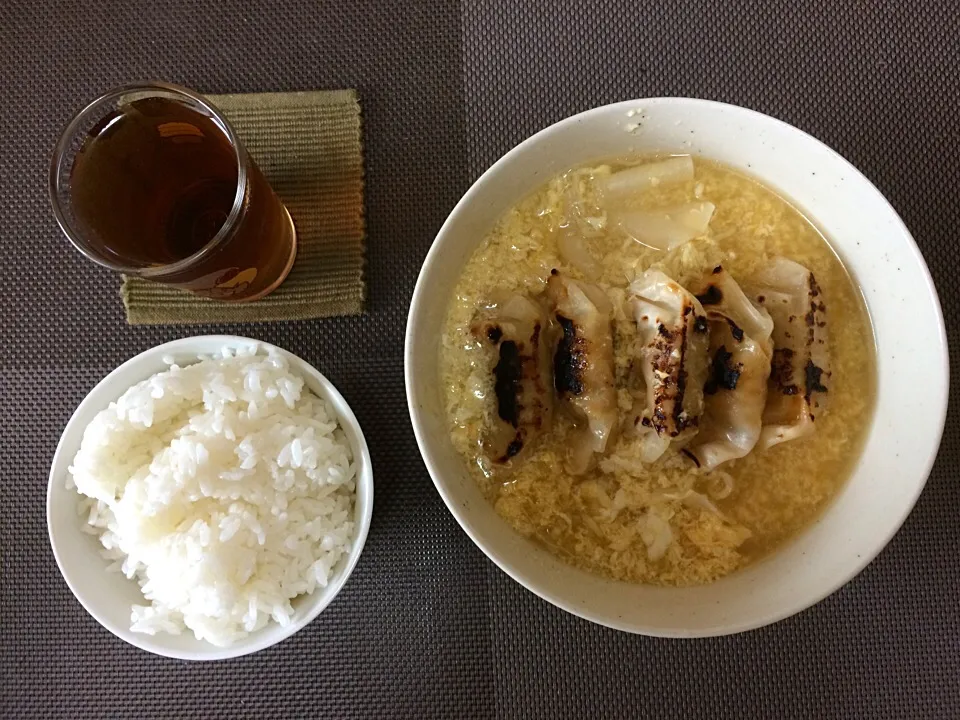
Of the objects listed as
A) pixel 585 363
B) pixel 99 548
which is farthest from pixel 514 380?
pixel 99 548

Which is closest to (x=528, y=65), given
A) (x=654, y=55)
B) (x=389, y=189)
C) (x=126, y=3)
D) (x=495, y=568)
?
(x=654, y=55)

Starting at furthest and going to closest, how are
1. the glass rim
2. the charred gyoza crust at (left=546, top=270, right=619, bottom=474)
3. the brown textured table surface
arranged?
the brown textured table surface, the charred gyoza crust at (left=546, top=270, right=619, bottom=474), the glass rim

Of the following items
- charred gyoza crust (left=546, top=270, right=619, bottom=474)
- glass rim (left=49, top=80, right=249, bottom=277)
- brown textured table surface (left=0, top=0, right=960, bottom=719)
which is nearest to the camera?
glass rim (left=49, top=80, right=249, bottom=277)

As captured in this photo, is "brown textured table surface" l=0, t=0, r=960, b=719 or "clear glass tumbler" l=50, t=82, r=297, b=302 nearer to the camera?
"clear glass tumbler" l=50, t=82, r=297, b=302

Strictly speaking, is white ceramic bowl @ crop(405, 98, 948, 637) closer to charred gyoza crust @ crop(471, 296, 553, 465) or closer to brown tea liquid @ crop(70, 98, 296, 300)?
charred gyoza crust @ crop(471, 296, 553, 465)

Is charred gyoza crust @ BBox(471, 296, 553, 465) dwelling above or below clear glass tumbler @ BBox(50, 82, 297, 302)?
below

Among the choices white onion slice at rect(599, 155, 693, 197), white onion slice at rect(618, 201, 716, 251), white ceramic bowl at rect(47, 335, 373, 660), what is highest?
white onion slice at rect(599, 155, 693, 197)

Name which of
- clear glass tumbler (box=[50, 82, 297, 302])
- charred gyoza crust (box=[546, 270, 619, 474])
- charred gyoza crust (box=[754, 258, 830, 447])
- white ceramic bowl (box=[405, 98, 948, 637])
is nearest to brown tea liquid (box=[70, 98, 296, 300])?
clear glass tumbler (box=[50, 82, 297, 302])
